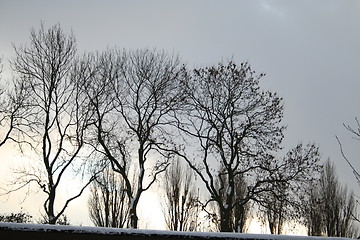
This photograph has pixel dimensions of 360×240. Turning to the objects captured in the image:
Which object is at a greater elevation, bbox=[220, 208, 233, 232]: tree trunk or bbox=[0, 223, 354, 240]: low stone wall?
bbox=[0, 223, 354, 240]: low stone wall

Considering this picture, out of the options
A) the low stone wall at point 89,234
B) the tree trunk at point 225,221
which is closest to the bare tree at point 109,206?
the tree trunk at point 225,221

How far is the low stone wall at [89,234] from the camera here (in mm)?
4211

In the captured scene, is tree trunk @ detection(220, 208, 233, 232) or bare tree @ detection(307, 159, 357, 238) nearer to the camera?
tree trunk @ detection(220, 208, 233, 232)

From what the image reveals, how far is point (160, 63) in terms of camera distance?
67.7ft

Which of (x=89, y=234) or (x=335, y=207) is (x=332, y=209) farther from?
(x=89, y=234)

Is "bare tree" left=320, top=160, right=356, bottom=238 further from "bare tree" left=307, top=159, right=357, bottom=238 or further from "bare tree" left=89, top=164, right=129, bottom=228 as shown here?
"bare tree" left=89, top=164, right=129, bottom=228

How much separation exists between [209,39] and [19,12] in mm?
7476

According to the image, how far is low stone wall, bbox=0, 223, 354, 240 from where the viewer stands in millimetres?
4211

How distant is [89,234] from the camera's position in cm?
441

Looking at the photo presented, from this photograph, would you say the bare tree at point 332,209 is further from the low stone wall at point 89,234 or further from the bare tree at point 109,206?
the low stone wall at point 89,234

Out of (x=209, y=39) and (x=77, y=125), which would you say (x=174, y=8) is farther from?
(x=77, y=125)

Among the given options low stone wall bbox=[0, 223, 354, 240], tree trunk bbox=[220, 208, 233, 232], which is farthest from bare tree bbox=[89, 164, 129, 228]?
low stone wall bbox=[0, 223, 354, 240]

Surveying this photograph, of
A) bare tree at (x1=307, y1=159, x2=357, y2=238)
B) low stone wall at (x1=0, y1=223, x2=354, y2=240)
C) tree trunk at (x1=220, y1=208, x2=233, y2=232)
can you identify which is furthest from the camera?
bare tree at (x1=307, y1=159, x2=357, y2=238)

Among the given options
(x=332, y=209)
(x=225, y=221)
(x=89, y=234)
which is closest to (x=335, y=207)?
(x=332, y=209)
